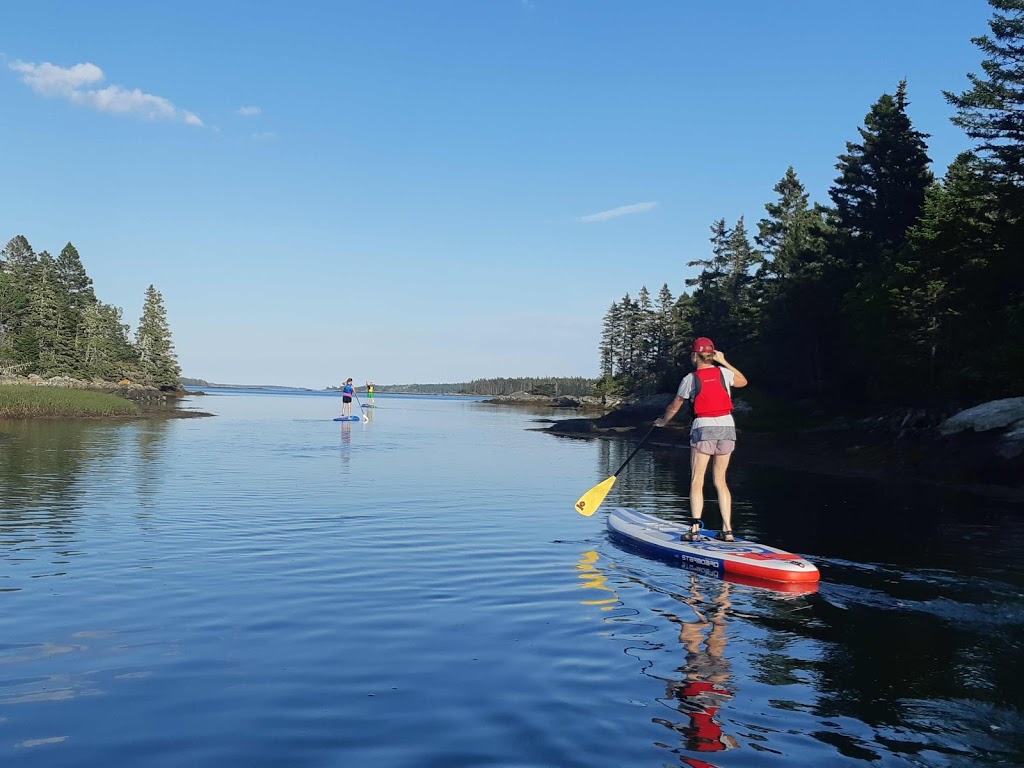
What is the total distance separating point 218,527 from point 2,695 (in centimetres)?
883

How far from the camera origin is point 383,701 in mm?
6105

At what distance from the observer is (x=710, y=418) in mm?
12438

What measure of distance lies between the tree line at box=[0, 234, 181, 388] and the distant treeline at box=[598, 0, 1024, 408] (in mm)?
77258

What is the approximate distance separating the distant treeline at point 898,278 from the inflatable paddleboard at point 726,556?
76.6 ft

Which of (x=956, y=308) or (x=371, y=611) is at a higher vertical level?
(x=956, y=308)

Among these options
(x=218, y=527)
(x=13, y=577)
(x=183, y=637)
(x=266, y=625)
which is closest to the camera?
(x=183, y=637)

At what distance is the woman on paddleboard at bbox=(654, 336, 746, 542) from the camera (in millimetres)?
12383

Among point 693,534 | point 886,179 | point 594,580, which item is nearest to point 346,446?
point 693,534

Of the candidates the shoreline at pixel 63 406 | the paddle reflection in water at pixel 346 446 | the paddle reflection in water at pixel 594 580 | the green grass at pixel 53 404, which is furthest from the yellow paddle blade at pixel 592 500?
the green grass at pixel 53 404

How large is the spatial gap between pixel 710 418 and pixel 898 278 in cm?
2976

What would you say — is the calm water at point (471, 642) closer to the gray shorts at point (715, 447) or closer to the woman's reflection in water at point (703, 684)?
the woman's reflection in water at point (703, 684)

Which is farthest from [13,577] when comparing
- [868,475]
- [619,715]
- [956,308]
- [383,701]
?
[956,308]

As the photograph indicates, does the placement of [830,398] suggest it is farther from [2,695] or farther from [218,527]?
[2,695]

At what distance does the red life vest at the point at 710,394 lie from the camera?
12406 millimetres
